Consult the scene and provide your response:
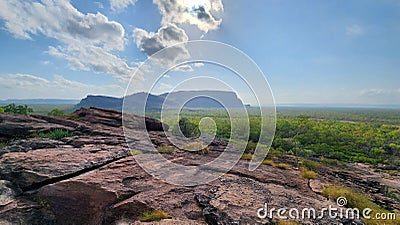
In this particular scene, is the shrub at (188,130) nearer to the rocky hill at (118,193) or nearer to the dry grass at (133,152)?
the dry grass at (133,152)

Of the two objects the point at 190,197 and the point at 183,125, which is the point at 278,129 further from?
the point at 190,197

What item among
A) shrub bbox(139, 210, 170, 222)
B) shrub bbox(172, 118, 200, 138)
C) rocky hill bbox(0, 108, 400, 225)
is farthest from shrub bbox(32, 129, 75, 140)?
shrub bbox(172, 118, 200, 138)

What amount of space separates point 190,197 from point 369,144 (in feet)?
209

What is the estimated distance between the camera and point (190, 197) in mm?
8375

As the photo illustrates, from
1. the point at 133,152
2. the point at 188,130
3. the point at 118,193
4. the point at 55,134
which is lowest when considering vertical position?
the point at 188,130

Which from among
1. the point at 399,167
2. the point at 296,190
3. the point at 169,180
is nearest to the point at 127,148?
the point at 169,180

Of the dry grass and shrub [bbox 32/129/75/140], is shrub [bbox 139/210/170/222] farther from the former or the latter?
shrub [bbox 32/129/75/140]
